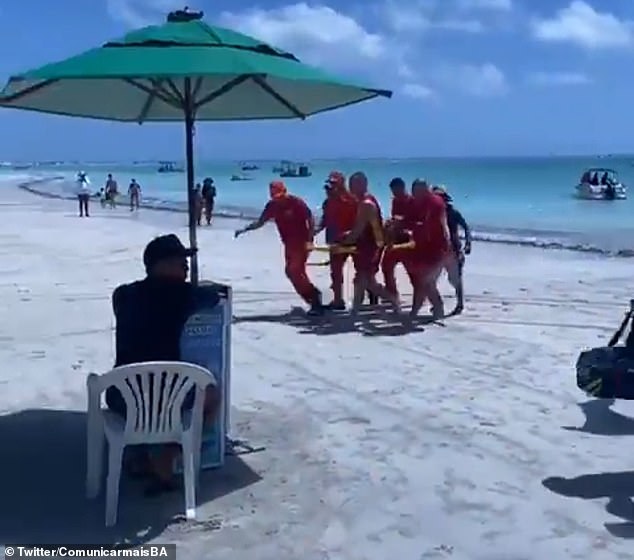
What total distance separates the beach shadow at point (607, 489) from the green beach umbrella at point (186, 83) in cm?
234

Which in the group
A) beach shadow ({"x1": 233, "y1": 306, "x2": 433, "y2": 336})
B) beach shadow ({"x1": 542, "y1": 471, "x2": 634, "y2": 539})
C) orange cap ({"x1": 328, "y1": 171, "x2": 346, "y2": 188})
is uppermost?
orange cap ({"x1": 328, "y1": 171, "x2": 346, "y2": 188})

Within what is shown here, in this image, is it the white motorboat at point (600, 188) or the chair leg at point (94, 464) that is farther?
the white motorboat at point (600, 188)

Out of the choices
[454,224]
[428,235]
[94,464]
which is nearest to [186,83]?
[94,464]

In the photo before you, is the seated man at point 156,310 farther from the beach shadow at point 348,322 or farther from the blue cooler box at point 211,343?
the beach shadow at point 348,322

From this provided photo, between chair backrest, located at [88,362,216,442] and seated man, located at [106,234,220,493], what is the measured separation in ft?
0.84

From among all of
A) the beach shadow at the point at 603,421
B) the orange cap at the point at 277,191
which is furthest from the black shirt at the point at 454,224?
the beach shadow at the point at 603,421

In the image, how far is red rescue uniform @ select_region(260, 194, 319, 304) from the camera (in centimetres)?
1120

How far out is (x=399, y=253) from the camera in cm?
1102

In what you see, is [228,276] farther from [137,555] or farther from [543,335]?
[137,555]

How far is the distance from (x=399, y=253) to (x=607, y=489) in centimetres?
571

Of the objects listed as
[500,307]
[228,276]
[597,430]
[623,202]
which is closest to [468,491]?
[597,430]

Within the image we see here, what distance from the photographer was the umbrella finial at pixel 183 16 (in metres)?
5.89

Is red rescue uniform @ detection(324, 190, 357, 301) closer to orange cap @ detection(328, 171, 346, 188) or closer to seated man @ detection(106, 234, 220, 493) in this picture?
orange cap @ detection(328, 171, 346, 188)

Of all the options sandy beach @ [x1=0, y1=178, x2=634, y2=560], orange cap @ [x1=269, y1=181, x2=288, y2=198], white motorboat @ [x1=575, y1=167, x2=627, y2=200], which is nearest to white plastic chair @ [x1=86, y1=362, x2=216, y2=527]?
sandy beach @ [x1=0, y1=178, x2=634, y2=560]
